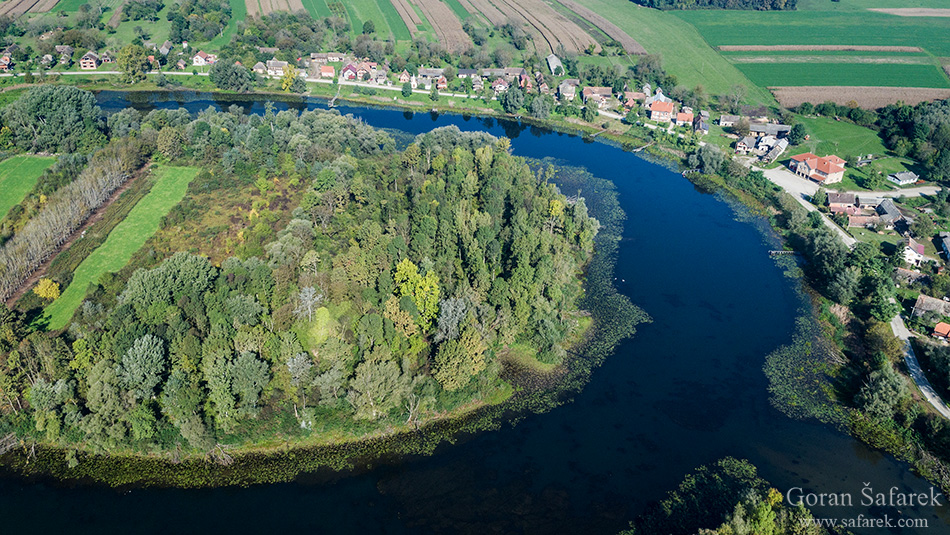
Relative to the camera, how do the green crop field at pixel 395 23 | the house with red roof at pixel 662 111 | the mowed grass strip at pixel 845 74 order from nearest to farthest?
the house with red roof at pixel 662 111, the mowed grass strip at pixel 845 74, the green crop field at pixel 395 23

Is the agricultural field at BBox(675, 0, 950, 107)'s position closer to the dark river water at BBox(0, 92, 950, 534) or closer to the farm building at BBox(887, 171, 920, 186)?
the farm building at BBox(887, 171, 920, 186)

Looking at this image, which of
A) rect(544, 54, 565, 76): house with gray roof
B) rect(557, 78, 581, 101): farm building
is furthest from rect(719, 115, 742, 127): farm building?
rect(544, 54, 565, 76): house with gray roof

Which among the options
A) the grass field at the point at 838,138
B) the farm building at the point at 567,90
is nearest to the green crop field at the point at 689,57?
the grass field at the point at 838,138

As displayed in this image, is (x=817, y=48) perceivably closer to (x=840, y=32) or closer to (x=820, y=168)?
(x=840, y=32)

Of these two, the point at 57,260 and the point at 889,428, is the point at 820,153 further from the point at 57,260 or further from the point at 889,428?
the point at 57,260

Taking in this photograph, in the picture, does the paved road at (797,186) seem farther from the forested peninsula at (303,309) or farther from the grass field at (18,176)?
the grass field at (18,176)

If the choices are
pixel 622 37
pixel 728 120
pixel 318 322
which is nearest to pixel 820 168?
pixel 728 120
